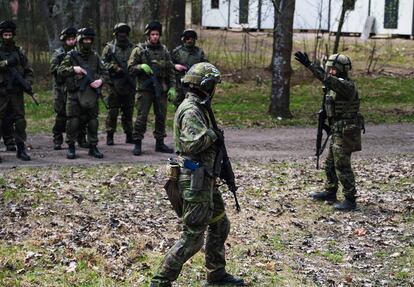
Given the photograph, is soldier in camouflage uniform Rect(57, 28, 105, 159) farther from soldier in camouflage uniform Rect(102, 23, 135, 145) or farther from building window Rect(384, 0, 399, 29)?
building window Rect(384, 0, 399, 29)

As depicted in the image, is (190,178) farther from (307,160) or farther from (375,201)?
(307,160)

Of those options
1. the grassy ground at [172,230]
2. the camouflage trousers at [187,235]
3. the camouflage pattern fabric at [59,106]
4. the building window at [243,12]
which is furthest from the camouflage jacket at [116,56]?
the building window at [243,12]

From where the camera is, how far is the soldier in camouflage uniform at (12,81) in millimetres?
12250

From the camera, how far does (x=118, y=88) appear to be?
1402cm

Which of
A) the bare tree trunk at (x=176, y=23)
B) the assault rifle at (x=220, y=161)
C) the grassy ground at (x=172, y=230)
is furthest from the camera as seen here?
the bare tree trunk at (x=176, y=23)

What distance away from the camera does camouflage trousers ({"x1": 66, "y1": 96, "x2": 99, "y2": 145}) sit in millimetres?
12742

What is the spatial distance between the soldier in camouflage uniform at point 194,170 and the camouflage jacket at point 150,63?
20.9 feet

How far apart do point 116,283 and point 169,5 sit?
59.7 ft

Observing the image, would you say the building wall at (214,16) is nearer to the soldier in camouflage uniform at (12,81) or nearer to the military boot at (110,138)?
the military boot at (110,138)

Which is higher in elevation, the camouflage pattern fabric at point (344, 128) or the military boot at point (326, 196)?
the camouflage pattern fabric at point (344, 128)

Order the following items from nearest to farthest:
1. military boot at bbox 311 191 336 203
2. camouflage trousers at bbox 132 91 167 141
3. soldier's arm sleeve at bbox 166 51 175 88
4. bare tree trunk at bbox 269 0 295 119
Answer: military boot at bbox 311 191 336 203 → soldier's arm sleeve at bbox 166 51 175 88 → camouflage trousers at bbox 132 91 167 141 → bare tree trunk at bbox 269 0 295 119

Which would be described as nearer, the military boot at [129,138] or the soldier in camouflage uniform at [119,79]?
the soldier in camouflage uniform at [119,79]

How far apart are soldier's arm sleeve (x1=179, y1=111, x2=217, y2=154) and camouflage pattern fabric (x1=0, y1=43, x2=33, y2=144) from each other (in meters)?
6.83

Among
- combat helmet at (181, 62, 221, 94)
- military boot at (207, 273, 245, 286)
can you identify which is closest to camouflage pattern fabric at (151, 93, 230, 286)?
combat helmet at (181, 62, 221, 94)
